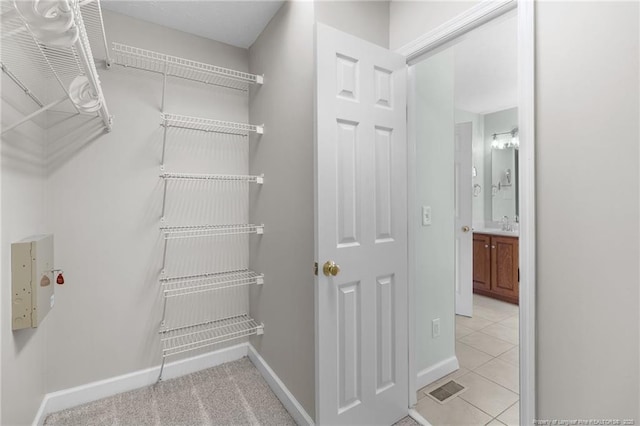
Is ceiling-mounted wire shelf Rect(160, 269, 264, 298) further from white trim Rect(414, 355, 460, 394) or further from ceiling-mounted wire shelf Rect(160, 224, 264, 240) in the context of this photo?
white trim Rect(414, 355, 460, 394)

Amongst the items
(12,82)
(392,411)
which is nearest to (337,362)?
(392,411)

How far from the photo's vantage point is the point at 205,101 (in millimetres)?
2213

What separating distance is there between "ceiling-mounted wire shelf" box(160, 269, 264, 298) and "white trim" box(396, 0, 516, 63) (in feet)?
5.64

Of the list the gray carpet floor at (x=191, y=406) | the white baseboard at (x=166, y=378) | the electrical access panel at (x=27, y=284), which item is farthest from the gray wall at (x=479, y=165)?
the electrical access panel at (x=27, y=284)

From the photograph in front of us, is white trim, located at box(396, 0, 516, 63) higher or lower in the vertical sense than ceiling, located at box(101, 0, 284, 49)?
lower

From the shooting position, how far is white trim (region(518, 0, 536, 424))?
1110 mm

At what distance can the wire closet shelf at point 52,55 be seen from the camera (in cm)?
83

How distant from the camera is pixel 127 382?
1959 millimetres

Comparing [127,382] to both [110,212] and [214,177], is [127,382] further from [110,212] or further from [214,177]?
[214,177]

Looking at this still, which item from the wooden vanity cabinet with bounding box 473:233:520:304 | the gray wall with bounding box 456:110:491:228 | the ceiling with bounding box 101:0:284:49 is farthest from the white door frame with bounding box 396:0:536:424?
the gray wall with bounding box 456:110:491:228

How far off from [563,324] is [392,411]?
1061 mm

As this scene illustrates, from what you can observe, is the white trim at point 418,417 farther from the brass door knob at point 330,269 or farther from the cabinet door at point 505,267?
the cabinet door at point 505,267

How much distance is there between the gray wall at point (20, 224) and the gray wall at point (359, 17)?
144cm

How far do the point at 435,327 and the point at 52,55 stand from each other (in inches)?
103
